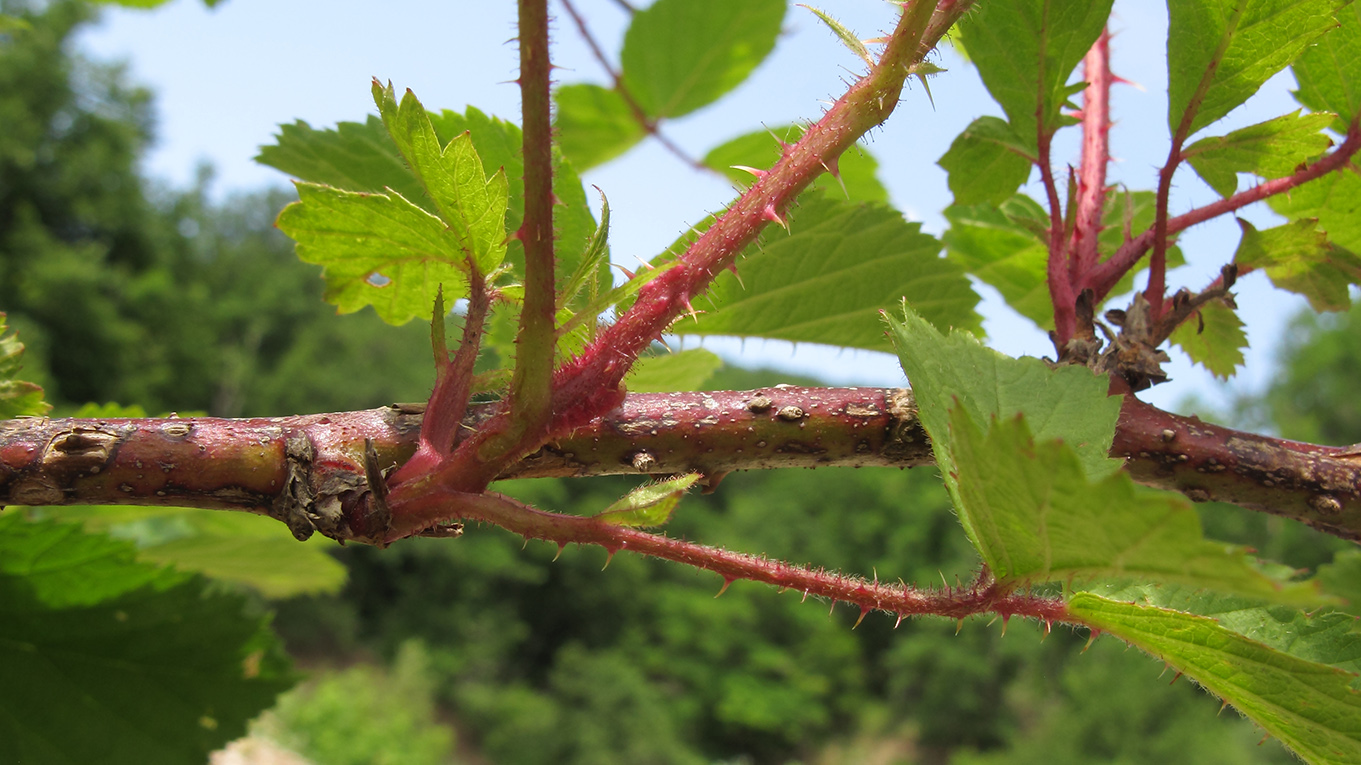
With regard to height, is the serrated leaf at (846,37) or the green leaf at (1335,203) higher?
the green leaf at (1335,203)

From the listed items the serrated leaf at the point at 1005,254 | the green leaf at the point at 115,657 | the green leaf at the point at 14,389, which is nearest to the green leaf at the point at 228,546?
the green leaf at the point at 115,657

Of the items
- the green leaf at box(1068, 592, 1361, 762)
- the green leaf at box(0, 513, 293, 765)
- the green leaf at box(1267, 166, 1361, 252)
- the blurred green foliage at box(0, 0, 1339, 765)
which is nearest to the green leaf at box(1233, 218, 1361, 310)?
the green leaf at box(1267, 166, 1361, 252)

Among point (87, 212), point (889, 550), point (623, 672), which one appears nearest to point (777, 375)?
point (889, 550)

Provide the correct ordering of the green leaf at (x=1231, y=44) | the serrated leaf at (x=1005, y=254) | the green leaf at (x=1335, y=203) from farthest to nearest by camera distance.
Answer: the serrated leaf at (x=1005, y=254)
the green leaf at (x=1335, y=203)
the green leaf at (x=1231, y=44)

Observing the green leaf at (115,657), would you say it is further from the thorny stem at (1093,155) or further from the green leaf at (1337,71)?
the green leaf at (1337,71)

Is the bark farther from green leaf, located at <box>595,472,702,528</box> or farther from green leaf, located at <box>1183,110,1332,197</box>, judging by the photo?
green leaf, located at <box>1183,110,1332,197</box>

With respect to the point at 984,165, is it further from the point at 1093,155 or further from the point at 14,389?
the point at 14,389

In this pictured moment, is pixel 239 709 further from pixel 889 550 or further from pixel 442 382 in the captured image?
pixel 889 550
